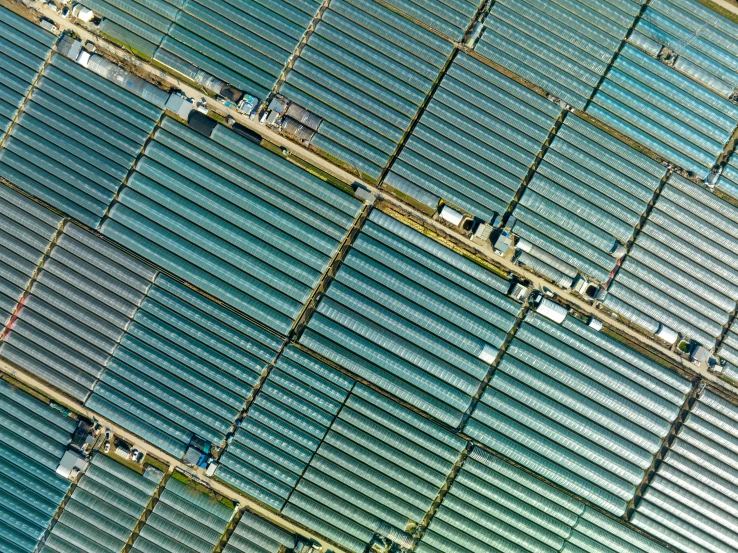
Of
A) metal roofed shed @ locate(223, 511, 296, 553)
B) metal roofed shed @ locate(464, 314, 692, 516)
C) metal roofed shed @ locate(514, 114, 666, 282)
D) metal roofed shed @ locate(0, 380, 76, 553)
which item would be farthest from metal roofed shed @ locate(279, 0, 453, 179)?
metal roofed shed @ locate(0, 380, 76, 553)

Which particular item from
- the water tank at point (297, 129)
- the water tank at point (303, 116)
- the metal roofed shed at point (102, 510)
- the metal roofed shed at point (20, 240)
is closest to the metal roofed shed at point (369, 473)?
the metal roofed shed at point (102, 510)

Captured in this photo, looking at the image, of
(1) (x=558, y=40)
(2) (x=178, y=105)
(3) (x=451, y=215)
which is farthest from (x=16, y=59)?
(1) (x=558, y=40)

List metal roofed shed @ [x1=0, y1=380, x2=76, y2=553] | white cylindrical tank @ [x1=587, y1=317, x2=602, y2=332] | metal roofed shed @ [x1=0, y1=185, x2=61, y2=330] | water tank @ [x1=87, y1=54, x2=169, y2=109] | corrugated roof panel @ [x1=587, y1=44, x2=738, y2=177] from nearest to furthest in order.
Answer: metal roofed shed @ [x1=0, y1=380, x2=76, y2=553] → metal roofed shed @ [x1=0, y1=185, x2=61, y2=330] → water tank @ [x1=87, y1=54, x2=169, y2=109] → white cylindrical tank @ [x1=587, y1=317, x2=602, y2=332] → corrugated roof panel @ [x1=587, y1=44, x2=738, y2=177]

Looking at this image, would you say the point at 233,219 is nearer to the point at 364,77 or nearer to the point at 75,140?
the point at 75,140

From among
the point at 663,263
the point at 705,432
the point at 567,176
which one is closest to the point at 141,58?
the point at 567,176

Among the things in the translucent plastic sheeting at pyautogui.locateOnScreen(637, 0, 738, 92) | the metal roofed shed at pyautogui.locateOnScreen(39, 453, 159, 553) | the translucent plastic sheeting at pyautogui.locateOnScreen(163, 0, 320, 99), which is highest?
the translucent plastic sheeting at pyautogui.locateOnScreen(637, 0, 738, 92)

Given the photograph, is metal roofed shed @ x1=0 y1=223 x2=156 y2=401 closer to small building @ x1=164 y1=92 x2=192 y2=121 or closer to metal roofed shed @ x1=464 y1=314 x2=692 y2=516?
small building @ x1=164 y1=92 x2=192 y2=121
